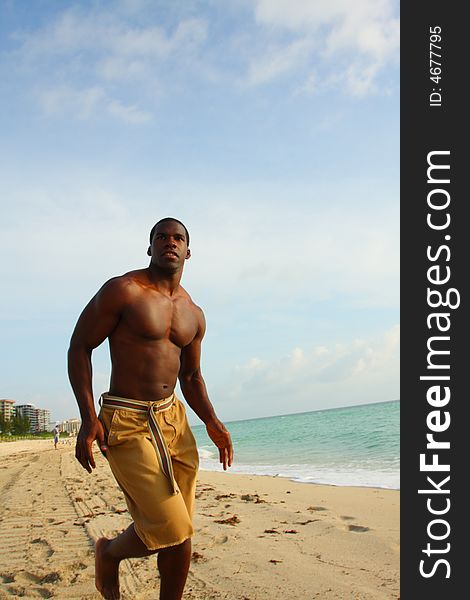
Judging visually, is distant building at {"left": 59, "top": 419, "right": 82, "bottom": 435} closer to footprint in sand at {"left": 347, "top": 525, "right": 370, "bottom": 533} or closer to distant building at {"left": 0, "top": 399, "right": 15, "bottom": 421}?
distant building at {"left": 0, "top": 399, "right": 15, "bottom": 421}

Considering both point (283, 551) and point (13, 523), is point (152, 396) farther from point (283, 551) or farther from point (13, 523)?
point (13, 523)

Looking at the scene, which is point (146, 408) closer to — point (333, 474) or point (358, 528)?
point (358, 528)

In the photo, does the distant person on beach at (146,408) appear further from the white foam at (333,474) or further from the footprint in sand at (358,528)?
the white foam at (333,474)

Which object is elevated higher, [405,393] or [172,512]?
[405,393]

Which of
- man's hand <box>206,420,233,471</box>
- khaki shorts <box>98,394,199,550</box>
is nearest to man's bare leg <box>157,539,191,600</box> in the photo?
khaki shorts <box>98,394,199,550</box>

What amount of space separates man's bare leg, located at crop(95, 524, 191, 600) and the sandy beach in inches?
13.8

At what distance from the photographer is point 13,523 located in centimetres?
670

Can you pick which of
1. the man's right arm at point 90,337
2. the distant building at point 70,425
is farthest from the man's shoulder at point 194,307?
the distant building at point 70,425

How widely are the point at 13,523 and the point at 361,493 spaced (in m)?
5.65

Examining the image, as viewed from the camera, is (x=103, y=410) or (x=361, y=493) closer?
(x=103, y=410)

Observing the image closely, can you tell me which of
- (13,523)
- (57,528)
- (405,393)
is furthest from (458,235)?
(13,523)

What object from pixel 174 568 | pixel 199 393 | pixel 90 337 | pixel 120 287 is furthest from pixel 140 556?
pixel 120 287

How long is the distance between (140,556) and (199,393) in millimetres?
1101

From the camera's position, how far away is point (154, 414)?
11.5 ft
